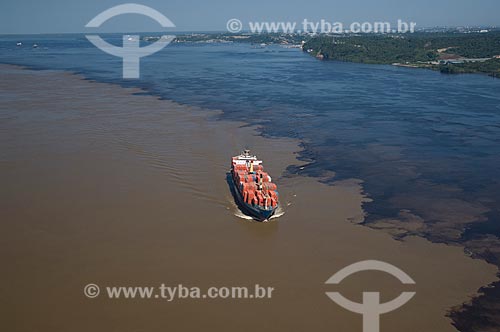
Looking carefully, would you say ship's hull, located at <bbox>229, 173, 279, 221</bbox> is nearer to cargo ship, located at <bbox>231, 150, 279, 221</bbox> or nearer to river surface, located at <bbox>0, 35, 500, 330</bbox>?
cargo ship, located at <bbox>231, 150, 279, 221</bbox>

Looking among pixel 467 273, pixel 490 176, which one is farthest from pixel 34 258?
pixel 490 176

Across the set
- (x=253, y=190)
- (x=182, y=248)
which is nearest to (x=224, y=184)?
(x=253, y=190)

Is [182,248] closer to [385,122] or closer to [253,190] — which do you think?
[253,190]

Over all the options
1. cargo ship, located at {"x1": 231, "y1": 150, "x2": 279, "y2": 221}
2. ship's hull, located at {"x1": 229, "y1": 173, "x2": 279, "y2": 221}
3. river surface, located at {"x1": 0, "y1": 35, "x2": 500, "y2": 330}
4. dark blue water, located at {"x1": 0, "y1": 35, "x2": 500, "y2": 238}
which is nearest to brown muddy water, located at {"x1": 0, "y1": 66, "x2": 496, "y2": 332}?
river surface, located at {"x1": 0, "y1": 35, "x2": 500, "y2": 330}

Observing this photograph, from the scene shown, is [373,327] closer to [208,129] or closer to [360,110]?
[208,129]

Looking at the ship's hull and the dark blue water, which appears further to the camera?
the dark blue water

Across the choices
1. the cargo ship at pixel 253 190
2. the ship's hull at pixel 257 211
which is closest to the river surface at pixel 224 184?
the ship's hull at pixel 257 211

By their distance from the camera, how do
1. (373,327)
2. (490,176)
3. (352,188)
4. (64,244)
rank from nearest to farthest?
(373,327), (64,244), (352,188), (490,176)
